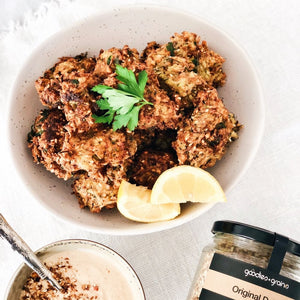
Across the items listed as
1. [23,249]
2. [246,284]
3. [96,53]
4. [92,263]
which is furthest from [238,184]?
[23,249]

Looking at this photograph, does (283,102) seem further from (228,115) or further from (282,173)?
(228,115)

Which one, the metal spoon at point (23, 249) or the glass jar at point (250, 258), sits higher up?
the glass jar at point (250, 258)

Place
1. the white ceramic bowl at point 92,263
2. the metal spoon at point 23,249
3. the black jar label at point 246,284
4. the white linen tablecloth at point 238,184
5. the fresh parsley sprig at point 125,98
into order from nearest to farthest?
1. the black jar label at point 246,284
2. the fresh parsley sprig at point 125,98
3. the metal spoon at point 23,249
4. the white ceramic bowl at point 92,263
5. the white linen tablecloth at point 238,184

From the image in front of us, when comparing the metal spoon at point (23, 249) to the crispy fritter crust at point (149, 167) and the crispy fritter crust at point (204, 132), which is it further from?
the crispy fritter crust at point (204, 132)

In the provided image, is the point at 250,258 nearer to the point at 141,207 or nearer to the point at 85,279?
the point at 141,207

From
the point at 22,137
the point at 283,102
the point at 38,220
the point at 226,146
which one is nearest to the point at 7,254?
the point at 38,220

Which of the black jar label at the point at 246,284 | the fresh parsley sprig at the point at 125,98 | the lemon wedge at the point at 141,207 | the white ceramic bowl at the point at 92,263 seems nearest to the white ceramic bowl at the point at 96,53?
the lemon wedge at the point at 141,207

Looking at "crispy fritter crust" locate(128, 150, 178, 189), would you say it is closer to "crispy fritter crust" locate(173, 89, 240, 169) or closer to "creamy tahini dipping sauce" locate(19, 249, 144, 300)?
"crispy fritter crust" locate(173, 89, 240, 169)
